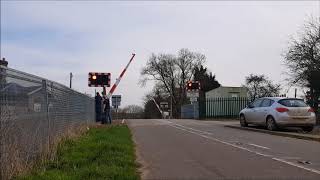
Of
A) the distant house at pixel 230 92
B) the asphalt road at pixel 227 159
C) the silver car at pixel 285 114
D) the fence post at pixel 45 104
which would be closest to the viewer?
the asphalt road at pixel 227 159

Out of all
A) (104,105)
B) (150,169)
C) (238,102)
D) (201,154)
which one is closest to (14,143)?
(150,169)

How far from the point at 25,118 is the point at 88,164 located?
5.47 ft

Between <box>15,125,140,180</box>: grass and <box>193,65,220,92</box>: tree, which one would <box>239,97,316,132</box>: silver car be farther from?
<box>193,65,220,92</box>: tree

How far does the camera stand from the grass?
345 inches

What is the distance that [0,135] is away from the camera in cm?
754

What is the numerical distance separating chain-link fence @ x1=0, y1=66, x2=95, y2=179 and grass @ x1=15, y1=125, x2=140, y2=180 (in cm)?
31

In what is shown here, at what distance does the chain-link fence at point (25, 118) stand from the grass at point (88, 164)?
311 mm

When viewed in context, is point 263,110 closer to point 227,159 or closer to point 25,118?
point 227,159

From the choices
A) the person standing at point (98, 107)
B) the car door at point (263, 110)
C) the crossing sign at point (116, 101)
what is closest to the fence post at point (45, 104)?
the car door at point (263, 110)

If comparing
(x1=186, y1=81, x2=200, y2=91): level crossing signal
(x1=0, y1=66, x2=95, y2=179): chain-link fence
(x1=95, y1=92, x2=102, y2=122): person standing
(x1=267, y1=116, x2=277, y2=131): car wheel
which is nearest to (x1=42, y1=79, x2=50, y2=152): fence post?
(x1=0, y1=66, x2=95, y2=179): chain-link fence

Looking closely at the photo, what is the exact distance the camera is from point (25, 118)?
9250 mm

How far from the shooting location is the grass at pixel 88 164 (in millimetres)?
8766

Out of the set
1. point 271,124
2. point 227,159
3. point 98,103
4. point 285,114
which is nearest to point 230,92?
point 98,103

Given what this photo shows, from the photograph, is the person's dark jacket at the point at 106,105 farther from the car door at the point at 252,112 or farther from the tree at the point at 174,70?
the tree at the point at 174,70
